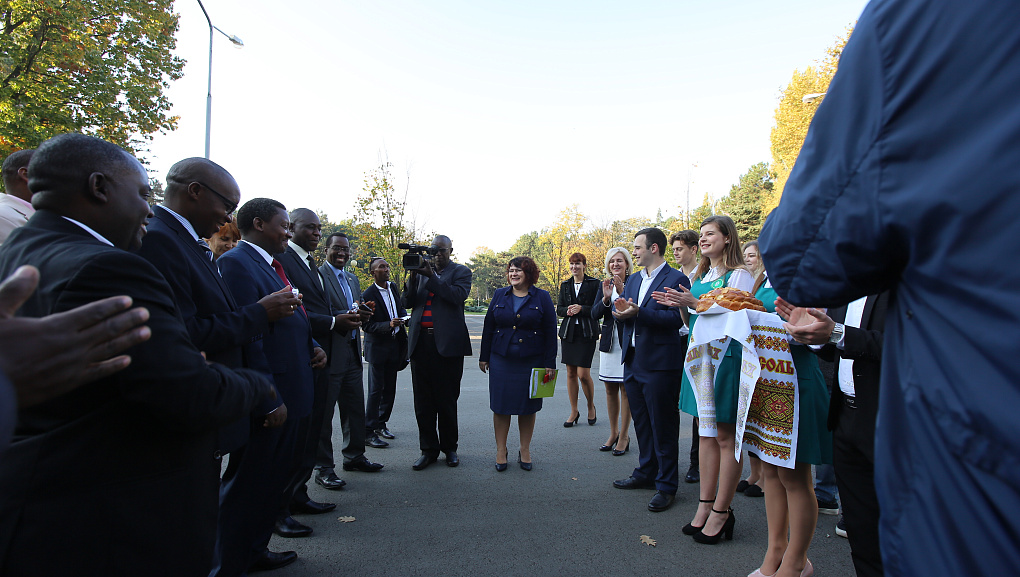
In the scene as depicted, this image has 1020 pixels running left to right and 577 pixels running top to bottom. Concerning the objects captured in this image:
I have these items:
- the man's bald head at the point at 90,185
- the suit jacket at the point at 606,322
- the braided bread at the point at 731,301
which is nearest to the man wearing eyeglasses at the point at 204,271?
the man's bald head at the point at 90,185

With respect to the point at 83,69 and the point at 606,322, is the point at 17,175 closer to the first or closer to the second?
the point at 606,322

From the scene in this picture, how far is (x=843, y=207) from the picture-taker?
968 mm

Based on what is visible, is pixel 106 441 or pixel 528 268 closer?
pixel 106 441

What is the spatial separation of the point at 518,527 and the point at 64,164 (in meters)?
3.52

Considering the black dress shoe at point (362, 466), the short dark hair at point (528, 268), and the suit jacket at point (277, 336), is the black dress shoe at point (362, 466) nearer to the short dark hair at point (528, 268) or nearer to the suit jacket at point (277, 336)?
the suit jacket at point (277, 336)

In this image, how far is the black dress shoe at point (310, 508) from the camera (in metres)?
4.22

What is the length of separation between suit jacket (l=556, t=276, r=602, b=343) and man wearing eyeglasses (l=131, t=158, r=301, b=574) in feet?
16.1

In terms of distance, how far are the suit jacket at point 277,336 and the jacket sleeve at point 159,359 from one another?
58.4 inches

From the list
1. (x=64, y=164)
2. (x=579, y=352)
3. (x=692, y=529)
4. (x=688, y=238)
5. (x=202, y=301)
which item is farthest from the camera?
(x=579, y=352)

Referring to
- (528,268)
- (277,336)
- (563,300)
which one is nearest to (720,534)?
(528,268)

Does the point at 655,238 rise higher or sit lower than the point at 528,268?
higher

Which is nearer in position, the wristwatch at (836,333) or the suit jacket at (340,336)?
the wristwatch at (836,333)

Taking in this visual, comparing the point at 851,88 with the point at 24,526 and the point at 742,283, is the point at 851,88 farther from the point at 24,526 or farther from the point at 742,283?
the point at 742,283

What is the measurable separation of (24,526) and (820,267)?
206 cm
